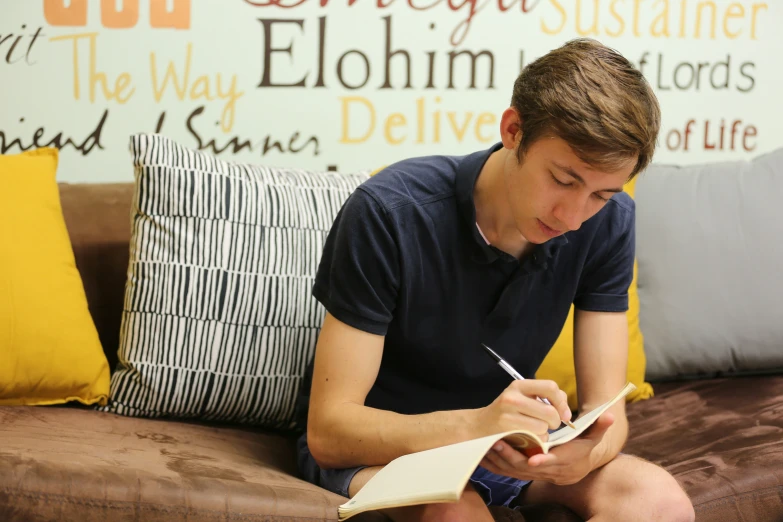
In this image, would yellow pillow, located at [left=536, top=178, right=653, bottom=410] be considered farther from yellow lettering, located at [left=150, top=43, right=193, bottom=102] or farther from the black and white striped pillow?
yellow lettering, located at [left=150, top=43, right=193, bottom=102]

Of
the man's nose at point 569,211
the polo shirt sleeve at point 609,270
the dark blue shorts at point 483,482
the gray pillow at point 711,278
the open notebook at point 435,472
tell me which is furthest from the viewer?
the gray pillow at point 711,278

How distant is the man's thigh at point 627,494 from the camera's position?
118 centimetres

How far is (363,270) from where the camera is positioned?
1250 mm

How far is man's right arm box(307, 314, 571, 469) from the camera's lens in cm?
112

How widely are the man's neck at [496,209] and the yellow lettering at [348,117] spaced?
0.86 m

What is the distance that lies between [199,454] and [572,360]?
82 cm

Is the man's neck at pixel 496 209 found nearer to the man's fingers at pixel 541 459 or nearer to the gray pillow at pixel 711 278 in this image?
the man's fingers at pixel 541 459

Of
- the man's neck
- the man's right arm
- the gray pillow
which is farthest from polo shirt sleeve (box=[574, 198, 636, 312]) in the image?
the gray pillow

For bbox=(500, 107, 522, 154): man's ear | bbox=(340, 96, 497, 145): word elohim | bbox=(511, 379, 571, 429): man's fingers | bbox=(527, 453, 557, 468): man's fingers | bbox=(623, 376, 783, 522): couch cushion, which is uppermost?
bbox=(500, 107, 522, 154): man's ear

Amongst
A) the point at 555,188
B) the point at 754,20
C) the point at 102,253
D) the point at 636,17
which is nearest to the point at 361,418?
the point at 555,188

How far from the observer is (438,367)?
4.42ft

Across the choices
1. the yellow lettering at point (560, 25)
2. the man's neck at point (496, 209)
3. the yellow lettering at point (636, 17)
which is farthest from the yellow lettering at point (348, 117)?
the man's neck at point (496, 209)

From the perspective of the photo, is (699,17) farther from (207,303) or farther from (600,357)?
(207,303)

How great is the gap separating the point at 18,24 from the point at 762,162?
1848 mm
